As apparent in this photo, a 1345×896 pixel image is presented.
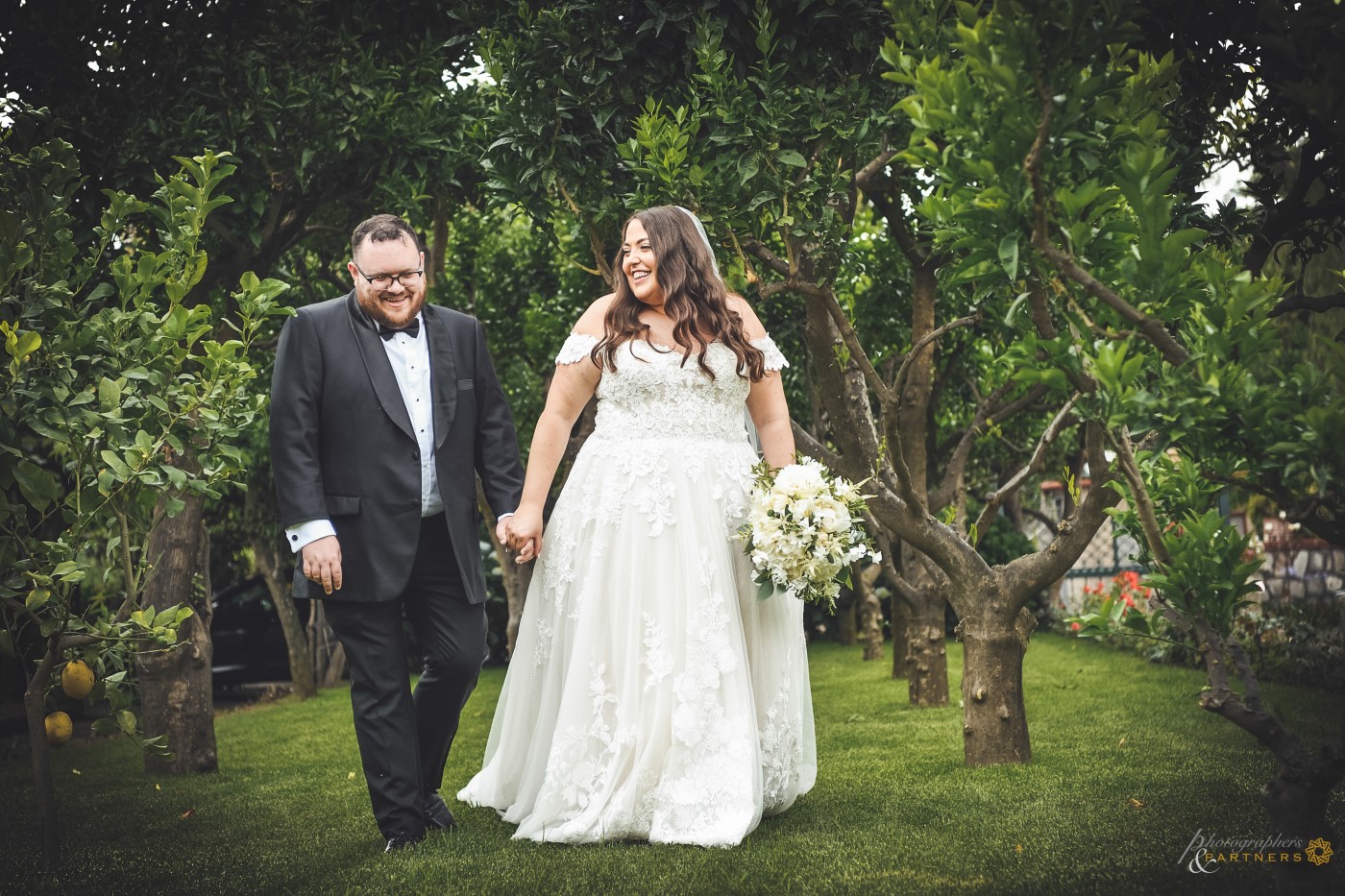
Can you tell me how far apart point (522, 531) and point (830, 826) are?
157 centimetres

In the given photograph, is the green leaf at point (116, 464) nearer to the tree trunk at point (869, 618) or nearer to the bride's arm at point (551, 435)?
the bride's arm at point (551, 435)

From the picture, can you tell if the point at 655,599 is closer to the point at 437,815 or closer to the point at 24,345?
the point at 437,815

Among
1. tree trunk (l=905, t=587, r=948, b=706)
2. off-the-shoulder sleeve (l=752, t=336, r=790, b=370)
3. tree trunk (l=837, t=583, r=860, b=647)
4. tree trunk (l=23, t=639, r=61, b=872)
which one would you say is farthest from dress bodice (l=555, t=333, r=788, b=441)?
tree trunk (l=837, t=583, r=860, b=647)

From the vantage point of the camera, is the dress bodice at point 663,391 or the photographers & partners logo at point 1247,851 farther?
the dress bodice at point 663,391

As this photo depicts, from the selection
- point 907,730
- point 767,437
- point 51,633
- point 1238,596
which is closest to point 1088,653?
point 907,730

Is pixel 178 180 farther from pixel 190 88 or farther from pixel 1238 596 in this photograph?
pixel 1238 596

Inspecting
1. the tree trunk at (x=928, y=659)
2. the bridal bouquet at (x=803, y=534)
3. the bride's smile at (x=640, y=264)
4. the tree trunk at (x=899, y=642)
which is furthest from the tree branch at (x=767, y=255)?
the tree trunk at (x=899, y=642)

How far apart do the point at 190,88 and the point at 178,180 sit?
2600mm

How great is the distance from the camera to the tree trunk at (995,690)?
538cm

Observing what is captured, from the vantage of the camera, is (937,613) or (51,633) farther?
(937,613)

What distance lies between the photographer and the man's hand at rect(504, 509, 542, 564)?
430 cm

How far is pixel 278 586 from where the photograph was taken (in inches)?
509

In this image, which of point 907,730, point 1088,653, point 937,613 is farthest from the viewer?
point 1088,653

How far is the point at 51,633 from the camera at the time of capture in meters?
3.91
